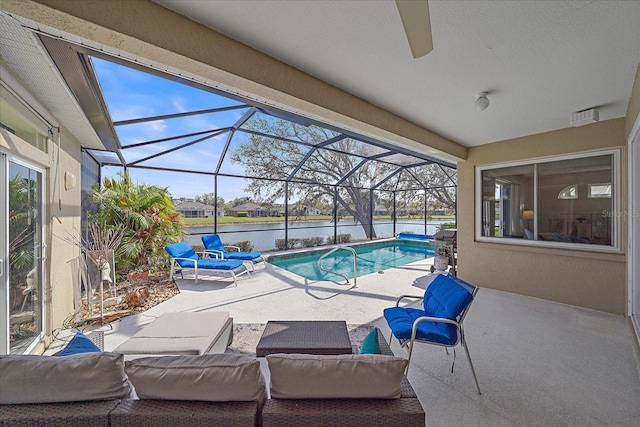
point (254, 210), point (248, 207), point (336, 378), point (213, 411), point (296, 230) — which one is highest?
point (248, 207)

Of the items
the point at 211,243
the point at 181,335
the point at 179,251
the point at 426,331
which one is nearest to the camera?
the point at 426,331

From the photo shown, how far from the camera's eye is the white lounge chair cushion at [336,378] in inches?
46.6

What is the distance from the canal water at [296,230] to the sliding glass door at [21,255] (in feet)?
14.7

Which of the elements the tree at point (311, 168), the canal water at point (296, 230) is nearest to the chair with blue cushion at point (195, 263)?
the canal water at point (296, 230)

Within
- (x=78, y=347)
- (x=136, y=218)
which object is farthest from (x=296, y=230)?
(x=78, y=347)

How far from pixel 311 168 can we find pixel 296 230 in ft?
7.72

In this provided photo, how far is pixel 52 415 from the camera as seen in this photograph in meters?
1.09

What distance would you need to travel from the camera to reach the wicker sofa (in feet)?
3.59

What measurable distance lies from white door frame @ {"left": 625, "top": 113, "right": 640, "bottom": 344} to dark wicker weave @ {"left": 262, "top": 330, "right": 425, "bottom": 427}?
384 cm

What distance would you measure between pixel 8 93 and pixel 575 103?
19.2 ft

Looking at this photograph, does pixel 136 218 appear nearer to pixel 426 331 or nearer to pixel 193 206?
pixel 193 206

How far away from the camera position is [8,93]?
2.16 metres

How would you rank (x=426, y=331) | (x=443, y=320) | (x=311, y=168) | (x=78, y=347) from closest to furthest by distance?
(x=78, y=347)
(x=443, y=320)
(x=426, y=331)
(x=311, y=168)

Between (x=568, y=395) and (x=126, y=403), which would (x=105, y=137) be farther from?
(x=568, y=395)
